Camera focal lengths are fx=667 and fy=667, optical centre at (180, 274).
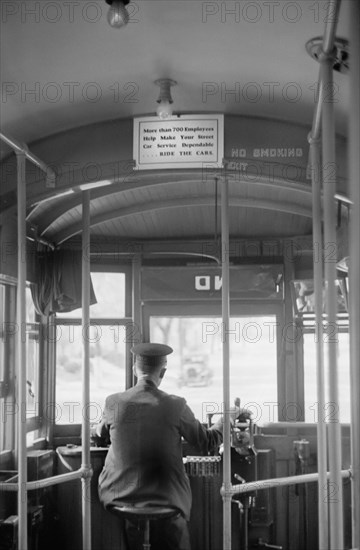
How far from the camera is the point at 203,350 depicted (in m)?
5.62

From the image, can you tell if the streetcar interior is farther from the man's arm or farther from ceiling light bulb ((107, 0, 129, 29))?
the man's arm

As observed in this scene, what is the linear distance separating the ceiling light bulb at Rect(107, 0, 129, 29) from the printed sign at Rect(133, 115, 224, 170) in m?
1.27

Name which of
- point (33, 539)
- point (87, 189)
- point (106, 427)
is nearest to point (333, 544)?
point (106, 427)

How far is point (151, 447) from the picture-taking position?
13.1 feet

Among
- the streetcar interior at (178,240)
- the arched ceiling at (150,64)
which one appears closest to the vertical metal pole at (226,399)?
the streetcar interior at (178,240)

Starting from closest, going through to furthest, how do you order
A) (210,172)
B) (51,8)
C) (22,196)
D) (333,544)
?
(333,544) < (51,8) < (22,196) < (210,172)

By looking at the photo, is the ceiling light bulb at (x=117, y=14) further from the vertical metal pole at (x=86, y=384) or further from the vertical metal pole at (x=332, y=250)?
the vertical metal pole at (x=86, y=384)

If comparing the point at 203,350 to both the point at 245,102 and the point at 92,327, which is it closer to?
the point at 92,327

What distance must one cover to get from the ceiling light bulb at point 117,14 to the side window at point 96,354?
3.27 m

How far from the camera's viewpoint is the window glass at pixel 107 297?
5.66 metres

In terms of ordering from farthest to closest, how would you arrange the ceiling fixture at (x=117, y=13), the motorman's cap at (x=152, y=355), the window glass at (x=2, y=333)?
the window glass at (x=2, y=333)
the motorman's cap at (x=152, y=355)
the ceiling fixture at (x=117, y=13)

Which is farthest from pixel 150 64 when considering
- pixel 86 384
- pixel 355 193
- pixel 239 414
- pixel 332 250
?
pixel 239 414

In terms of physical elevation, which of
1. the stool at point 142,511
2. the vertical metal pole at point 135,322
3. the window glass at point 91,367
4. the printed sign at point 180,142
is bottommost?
the stool at point 142,511

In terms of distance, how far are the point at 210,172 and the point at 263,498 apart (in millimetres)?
2679
